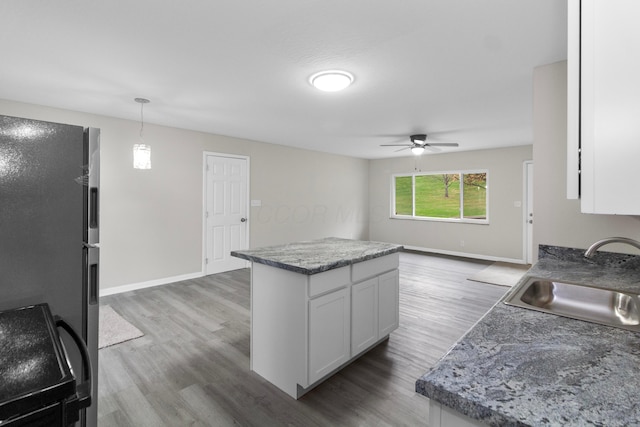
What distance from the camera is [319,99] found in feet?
10.7

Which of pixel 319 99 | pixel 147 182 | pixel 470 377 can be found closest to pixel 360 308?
pixel 470 377

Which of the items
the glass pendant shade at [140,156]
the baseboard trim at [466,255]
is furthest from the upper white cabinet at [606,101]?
the baseboard trim at [466,255]

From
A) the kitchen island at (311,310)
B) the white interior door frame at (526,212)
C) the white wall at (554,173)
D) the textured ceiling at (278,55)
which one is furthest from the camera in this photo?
the white interior door frame at (526,212)

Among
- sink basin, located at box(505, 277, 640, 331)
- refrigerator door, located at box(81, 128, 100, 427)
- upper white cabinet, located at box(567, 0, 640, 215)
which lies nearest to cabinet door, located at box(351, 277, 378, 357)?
sink basin, located at box(505, 277, 640, 331)

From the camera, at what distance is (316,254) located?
2.36 meters

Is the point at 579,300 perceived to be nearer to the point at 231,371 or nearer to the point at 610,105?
the point at 610,105

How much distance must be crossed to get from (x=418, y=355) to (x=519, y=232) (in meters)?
4.62

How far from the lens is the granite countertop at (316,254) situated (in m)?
2.00

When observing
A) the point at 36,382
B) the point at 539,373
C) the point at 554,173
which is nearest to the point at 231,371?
the point at 36,382

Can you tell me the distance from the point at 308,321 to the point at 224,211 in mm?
3606

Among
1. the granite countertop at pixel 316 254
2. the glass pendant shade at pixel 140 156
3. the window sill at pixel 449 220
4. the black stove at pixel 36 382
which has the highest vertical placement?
the glass pendant shade at pixel 140 156

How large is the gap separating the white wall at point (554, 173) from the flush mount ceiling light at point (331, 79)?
149cm

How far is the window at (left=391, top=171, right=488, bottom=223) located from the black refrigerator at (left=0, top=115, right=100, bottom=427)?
22.1 ft

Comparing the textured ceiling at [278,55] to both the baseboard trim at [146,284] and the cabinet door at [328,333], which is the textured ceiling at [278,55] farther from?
the baseboard trim at [146,284]
